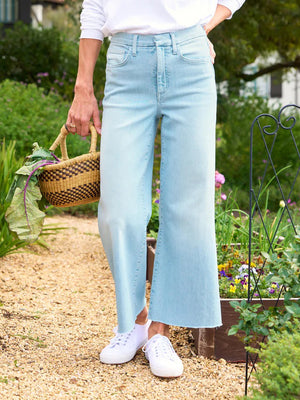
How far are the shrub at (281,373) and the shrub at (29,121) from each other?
3.56 meters

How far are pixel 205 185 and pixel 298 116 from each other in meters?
6.34

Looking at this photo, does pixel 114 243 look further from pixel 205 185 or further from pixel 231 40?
pixel 231 40

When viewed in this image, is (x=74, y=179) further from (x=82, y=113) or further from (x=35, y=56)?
(x=35, y=56)

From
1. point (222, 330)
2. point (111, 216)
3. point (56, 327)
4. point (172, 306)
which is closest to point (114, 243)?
point (111, 216)

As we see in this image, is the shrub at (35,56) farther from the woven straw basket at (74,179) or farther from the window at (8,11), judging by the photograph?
the woven straw basket at (74,179)

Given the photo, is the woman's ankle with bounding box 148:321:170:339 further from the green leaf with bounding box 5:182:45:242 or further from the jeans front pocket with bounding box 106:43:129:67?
the jeans front pocket with bounding box 106:43:129:67

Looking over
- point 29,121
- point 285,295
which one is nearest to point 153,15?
point 285,295

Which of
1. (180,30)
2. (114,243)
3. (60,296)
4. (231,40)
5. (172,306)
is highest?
(231,40)

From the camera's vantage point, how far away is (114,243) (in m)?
2.28

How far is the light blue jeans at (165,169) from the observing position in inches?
87.5

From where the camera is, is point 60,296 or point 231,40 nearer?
point 60,296

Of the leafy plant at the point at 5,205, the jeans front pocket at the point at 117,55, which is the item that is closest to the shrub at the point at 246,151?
the leafy plant at the point at 5,205

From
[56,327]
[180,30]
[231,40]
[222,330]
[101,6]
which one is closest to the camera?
[180,30]

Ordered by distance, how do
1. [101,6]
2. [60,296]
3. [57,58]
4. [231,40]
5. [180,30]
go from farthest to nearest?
[57,58]
[231,40]
[60,296]
[101,6]
[180,30]
